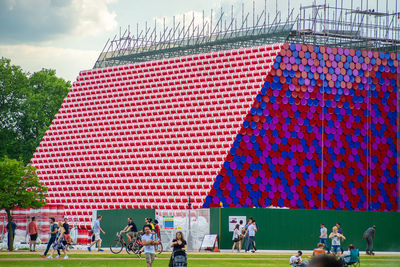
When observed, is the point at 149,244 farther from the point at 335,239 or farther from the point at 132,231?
the point at 132,231

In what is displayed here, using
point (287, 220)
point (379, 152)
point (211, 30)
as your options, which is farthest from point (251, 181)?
point (211, 30)

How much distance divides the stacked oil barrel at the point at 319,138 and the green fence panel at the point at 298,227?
5.76 metres

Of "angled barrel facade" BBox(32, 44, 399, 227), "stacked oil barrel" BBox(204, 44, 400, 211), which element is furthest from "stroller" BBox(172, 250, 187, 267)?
"stacked oil barrel" BBox(204, 44, 400, 211)

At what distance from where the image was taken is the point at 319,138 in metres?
56.1

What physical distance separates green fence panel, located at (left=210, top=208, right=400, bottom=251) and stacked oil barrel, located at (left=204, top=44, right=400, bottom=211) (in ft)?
18.9

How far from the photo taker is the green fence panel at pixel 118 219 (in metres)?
50.5

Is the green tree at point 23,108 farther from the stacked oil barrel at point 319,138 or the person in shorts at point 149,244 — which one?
the person in shorts at point 149,244

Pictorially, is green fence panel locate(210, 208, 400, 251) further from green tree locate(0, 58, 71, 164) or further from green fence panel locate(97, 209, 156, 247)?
green tree locate(0, 58, 71, 164)

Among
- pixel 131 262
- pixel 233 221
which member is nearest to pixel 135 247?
pixel 131 262

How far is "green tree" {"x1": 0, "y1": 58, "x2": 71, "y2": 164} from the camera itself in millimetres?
86500

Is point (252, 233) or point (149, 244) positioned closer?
point (149, 244)

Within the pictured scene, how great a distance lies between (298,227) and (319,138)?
9537 mm

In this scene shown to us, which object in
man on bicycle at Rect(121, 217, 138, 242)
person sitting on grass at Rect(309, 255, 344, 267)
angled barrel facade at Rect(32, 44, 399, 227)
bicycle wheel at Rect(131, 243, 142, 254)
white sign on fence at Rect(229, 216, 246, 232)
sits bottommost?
bicycle wheel at Rect(131, 243, 142, 254)

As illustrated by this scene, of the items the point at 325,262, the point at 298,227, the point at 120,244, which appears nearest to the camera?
the point at 325,262
